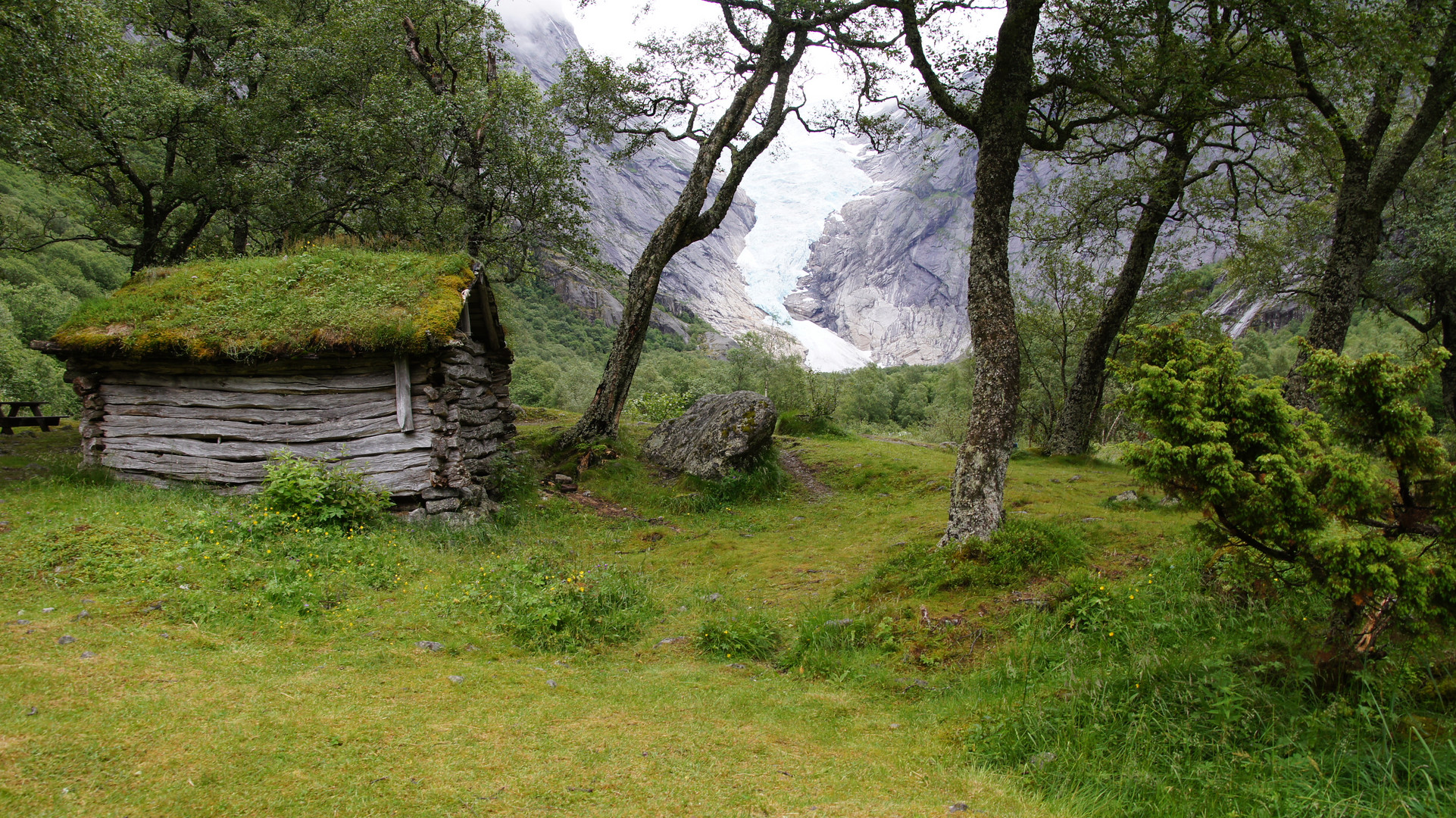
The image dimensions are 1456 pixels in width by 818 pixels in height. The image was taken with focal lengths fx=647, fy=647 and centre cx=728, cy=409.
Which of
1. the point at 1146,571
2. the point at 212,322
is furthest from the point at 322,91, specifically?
the point at 1146,571

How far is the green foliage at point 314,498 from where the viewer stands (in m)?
8.90

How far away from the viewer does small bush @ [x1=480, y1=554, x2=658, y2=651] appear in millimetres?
6582

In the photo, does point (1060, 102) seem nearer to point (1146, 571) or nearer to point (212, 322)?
point (1146, 571)

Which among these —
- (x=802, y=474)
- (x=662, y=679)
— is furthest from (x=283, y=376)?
(x=802, y=474)

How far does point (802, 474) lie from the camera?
16.2m

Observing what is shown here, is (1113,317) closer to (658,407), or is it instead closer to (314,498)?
(658,407)

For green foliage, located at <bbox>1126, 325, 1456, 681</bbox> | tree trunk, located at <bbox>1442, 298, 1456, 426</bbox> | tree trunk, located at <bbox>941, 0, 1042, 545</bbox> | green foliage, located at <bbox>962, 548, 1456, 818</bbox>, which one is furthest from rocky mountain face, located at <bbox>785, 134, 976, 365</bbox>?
green foliage, located at <bbox>1126, 325, 1456, 681</bbox>

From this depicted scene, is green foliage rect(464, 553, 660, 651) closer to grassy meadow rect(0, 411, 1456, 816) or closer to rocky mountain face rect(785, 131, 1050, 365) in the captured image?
grassy meadow rect(0, 411, 1456, 816)

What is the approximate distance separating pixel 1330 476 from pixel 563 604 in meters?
6.52

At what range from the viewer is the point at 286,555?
7734 millimetres

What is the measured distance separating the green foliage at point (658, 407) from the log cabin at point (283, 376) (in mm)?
12821

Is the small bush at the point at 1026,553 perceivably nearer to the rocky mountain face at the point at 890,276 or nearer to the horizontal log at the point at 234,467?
the horizontal log at the point at 234,467

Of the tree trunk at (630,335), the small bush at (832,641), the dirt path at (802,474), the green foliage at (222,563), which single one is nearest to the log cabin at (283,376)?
the green foliage at (222,563)

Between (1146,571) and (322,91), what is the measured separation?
844 inches
